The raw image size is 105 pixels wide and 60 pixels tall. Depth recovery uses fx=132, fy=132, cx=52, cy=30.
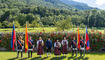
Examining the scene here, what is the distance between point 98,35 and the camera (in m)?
14.8

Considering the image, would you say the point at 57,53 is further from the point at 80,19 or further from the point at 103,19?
the point at 80,19

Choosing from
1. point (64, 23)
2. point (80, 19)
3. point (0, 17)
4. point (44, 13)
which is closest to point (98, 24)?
point (80, 19)

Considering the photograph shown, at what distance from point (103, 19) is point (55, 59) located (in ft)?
324

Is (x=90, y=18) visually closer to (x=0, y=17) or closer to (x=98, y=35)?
(x=0, y=17)

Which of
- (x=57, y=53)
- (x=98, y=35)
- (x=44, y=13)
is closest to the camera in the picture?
(x=57, y=53)

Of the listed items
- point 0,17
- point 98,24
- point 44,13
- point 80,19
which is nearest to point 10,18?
point 0,17

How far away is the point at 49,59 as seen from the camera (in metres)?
11.6

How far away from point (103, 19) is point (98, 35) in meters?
93.6

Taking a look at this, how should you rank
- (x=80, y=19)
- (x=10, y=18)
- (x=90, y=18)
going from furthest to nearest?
(x=80, y=19) → (x=90, y=18) → (x=10, y=18)

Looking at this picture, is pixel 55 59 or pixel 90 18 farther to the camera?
pixel 90 18

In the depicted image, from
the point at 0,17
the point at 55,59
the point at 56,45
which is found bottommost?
the point at 55,59

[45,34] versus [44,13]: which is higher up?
[44,13]

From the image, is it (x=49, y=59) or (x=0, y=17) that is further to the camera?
(x=0, y=17)

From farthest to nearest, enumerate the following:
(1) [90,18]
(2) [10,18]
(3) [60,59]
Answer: (1) [90,18]
(2) [10,18]
(3) [60,59]
